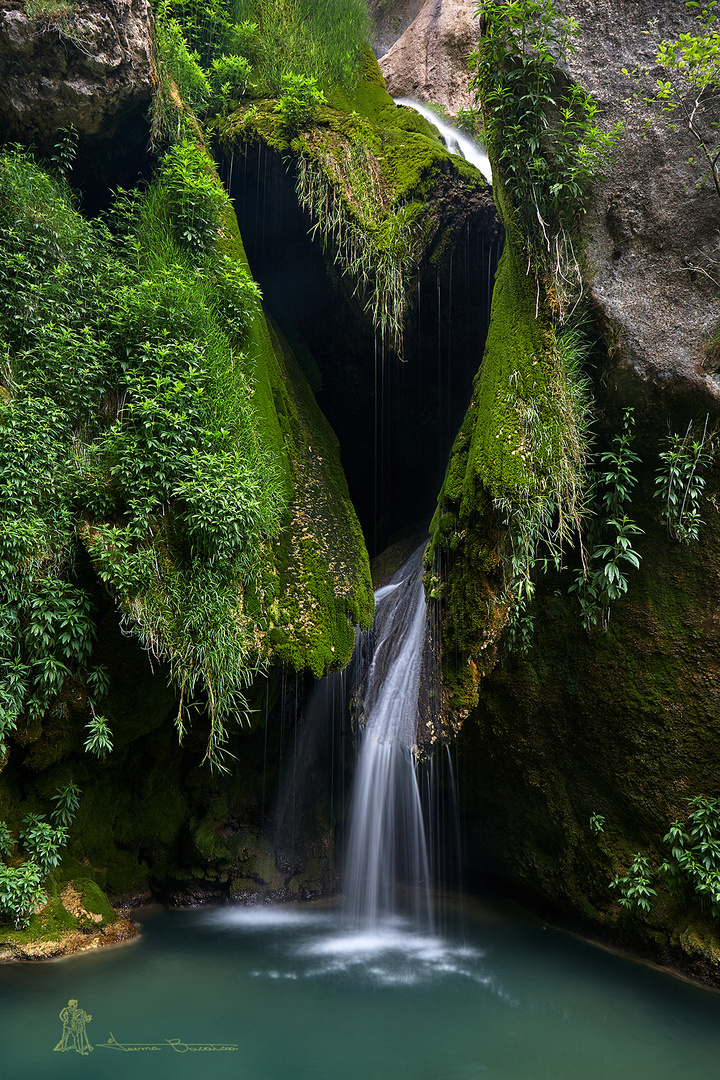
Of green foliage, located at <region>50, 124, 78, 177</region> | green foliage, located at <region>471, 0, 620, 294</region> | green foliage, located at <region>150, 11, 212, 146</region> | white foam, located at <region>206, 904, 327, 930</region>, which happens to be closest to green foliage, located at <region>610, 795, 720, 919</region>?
white foam, located at <region>206, 904, 327, 930</region>

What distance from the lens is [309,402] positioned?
29.1ft

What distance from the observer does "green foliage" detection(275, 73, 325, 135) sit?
26.0ft

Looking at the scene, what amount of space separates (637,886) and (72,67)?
9.53 meters

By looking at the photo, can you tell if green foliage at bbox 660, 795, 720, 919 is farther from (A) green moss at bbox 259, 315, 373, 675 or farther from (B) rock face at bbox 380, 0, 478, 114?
(B) rock face at bbox 380, 0, 478, 114

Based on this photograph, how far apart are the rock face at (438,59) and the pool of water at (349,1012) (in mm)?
15470

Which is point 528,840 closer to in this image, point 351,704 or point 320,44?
point 351,704

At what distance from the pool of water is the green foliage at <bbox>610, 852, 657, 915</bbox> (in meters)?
0.53

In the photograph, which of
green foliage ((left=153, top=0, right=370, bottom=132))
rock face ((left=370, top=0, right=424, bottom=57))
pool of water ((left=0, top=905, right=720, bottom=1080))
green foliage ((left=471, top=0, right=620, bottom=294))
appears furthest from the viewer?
rock face ((left=370, top=0, right=424, bottom=57))

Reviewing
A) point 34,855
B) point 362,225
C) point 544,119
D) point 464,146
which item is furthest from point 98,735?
point 464,146

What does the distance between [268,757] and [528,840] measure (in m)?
3.15

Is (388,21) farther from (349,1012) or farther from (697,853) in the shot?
(349,1012)

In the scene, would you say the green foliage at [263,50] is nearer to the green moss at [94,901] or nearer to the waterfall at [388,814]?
the waterfall at [388,814]

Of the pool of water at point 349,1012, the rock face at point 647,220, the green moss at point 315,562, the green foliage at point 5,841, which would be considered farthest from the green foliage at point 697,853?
the green foliage at point 5,841

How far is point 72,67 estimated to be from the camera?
249 inches
